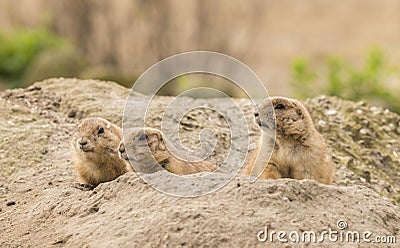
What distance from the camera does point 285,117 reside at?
239 inches

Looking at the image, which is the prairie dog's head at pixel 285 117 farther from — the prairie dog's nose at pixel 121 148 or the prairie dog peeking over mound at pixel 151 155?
the prairie dog's nose at pixel 121 148

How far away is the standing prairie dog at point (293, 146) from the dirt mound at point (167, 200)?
1.62ft

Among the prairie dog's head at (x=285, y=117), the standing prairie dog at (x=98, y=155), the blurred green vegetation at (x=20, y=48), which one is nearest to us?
the prairie dog's head at (x=285, y=117)

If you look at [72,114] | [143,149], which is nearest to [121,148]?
[143,149]

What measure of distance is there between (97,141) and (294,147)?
1.49 m

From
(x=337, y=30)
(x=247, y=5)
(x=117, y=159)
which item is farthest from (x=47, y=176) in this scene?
(x=337, y=30)

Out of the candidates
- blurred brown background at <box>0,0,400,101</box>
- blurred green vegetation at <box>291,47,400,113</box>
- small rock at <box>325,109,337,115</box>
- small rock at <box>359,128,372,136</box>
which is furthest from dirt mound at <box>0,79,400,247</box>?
blurred brown background at <box>0,0,400,101</box>

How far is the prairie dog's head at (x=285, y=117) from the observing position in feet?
19.6

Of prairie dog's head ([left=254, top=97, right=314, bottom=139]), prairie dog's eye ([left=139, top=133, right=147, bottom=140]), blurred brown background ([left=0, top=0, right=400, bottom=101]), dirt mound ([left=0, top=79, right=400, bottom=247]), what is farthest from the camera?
blurred brown background ([left=0, top=0, right=400, bottom=101])

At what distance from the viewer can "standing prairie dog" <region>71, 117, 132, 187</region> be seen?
6.52m

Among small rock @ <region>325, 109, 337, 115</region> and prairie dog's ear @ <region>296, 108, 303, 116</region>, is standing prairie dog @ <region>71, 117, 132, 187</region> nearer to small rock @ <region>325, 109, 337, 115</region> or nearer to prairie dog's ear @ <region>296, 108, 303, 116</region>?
prairie dog's ear @ <region>296, 108, 303, 116</region>

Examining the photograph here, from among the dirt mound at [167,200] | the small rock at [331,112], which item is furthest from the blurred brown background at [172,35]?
the dirt mound at [167,200]

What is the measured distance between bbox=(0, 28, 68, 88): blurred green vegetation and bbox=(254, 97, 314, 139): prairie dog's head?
11.0 m

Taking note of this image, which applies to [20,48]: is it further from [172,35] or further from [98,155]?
[98,155]
